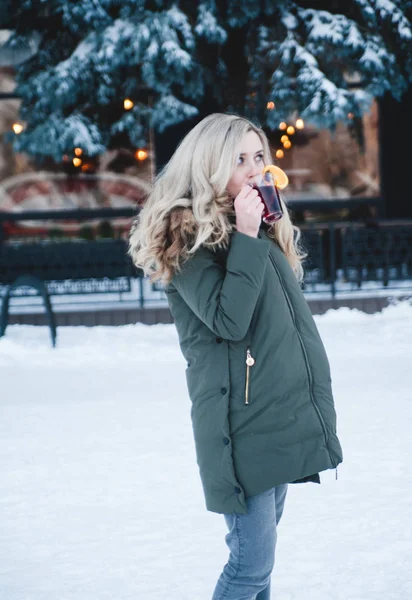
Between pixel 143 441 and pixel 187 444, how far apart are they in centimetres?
33

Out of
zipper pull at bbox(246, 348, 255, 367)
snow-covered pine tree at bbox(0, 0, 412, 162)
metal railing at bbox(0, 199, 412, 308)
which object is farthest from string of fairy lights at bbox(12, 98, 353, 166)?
zipper pull at bbox(246, 348, 255, 367)

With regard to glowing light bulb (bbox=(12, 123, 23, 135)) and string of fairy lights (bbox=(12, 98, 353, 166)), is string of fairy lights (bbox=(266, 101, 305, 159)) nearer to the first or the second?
string of fairy lights (bbox=(12, 98, 353, 166))

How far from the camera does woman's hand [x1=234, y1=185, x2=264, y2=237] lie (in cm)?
249

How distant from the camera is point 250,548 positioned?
251 cm

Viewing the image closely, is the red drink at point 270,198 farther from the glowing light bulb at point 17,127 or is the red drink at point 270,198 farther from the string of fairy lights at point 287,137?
the glowing light bulb at point 17,127

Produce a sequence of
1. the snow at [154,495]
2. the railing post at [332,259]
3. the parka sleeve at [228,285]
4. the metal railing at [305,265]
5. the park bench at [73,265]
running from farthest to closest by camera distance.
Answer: the park bench at [73,265] → the metal railing at [305,265] → the railing post at [332,259] → the snow at [154,495] → the parka sleeve at [228,285]

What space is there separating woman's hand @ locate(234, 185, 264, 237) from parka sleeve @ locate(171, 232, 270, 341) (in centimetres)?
3

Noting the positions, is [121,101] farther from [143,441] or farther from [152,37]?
[143,441]

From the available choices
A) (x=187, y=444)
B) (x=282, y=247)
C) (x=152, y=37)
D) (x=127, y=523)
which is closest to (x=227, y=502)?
(x=282, y=247)

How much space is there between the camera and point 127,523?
14.7 feet

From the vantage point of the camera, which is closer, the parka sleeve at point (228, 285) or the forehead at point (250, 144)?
the parka sleeve at point (228, 285)

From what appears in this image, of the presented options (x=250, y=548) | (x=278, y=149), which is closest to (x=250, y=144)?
(x=250, y=548)

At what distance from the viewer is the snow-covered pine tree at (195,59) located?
11461 millimetres

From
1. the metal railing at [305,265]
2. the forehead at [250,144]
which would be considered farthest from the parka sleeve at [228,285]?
the metal railing at [305,265]
